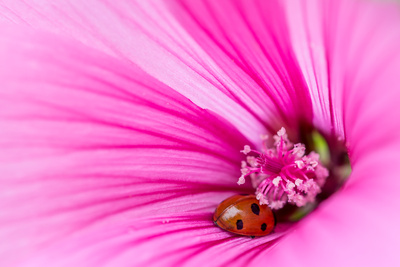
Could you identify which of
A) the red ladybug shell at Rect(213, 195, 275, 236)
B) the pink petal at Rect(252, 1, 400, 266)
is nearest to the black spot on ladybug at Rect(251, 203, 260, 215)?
the red ladybug shell at Rect(213, 195, 275, 236)

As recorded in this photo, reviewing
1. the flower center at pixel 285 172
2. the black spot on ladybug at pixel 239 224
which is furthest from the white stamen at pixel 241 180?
the black spot on ladybug at pixel 239 224

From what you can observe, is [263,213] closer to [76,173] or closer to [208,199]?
[208,199]

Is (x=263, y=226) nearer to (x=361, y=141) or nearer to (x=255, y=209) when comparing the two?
(x=255, y=209)

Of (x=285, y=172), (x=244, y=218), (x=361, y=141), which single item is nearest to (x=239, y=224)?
(x=244, y=218)

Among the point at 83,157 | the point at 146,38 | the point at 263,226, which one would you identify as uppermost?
the point at 146,38

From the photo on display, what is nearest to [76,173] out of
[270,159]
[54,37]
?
[54,37]

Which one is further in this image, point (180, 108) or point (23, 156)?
point (180, 108)

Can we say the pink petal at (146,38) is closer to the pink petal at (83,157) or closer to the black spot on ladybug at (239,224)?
the pink petal at (83,157)
